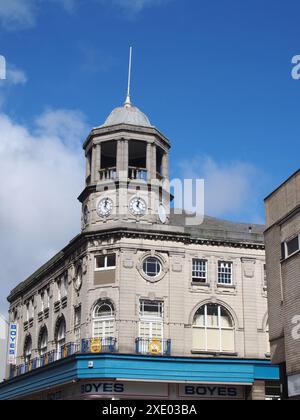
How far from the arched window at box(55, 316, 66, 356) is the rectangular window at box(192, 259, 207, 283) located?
956 cm

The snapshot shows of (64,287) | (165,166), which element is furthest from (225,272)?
(64,287)

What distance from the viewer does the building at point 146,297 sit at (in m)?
39.0

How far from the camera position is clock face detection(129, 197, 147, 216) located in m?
43.2

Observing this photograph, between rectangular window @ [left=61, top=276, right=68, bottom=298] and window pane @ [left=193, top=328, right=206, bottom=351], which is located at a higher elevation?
rectangular window @ [left=61, top=276, right=68, bottom=298]

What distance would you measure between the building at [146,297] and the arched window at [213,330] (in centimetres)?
6

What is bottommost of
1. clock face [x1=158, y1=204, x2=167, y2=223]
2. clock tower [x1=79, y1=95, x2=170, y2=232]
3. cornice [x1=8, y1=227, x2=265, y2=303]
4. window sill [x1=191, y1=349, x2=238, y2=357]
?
window sill [x1=191, y1=349, x2=238, y2=357]

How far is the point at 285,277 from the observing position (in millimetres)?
24453

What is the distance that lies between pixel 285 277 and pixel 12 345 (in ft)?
107

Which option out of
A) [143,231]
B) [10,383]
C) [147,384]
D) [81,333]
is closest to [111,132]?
[143,231]

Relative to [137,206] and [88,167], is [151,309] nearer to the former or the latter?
[137,206]

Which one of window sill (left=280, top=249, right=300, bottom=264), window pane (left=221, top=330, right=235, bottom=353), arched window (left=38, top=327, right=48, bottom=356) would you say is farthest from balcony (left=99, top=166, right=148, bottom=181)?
window sill (left=280, top=249, right=300, bottom=264)

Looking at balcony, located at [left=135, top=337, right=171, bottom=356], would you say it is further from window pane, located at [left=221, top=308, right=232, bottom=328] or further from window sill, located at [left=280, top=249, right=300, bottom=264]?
window sill, located at [left=280, top=249, right=300, bottom=264]

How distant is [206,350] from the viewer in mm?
41312

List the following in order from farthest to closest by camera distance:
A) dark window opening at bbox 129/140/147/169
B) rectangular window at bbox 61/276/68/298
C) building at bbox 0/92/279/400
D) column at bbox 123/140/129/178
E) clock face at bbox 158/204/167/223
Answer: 1. rectangular window at bbox 61/276/68/298
2. dark window opening at bbox 129/140/147/169
3. clock face at bbox 158/204/167/223
4. column at bbox 123/140/129/178
5. building at bbox 0/92/279/400
